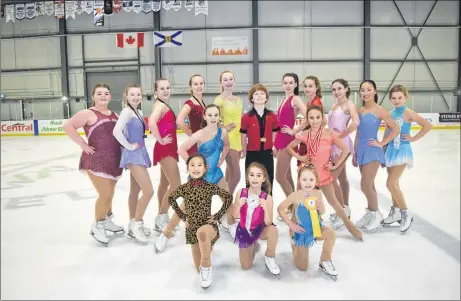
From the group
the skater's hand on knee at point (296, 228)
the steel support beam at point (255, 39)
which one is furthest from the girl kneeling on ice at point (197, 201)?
the steel support beam at point (255, 39)

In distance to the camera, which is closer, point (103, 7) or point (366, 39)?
point (103, 7)

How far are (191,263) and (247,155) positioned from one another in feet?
3.93

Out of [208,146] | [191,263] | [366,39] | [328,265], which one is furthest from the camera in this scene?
[366,39]

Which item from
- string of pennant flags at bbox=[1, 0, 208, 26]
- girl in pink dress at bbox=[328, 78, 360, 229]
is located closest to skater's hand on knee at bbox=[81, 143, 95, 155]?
girl in pink dress at bbox=[328, 78, 360, 229]

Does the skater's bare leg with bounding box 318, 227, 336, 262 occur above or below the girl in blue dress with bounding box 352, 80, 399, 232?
below

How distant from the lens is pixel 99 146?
3826 millimetres

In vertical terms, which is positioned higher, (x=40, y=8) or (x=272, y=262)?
(x=40, y=8)

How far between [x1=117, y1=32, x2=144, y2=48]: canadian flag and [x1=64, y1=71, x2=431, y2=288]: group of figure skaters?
15.5 metres

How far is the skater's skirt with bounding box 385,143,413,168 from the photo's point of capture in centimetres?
414

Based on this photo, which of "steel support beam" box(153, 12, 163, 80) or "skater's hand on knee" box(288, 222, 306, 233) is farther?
"steel support beam" box(153, 12, 163, 80)

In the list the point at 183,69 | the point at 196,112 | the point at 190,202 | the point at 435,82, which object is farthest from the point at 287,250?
the point at 435,82

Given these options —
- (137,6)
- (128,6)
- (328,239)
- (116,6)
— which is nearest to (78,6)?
(116,6)

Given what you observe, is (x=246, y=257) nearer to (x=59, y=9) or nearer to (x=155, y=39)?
(x=155, y=39)

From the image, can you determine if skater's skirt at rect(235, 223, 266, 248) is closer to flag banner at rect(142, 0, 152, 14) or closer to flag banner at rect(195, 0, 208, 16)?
flag banner at rect(195, 0, 208, 16)
